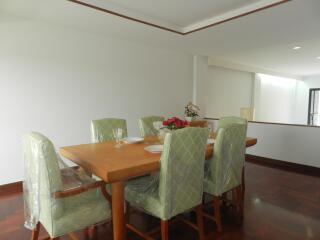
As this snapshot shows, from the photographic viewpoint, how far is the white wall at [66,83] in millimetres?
2920

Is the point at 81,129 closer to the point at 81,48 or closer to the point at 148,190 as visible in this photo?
the point at 81,48

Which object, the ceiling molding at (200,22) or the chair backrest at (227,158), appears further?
the ceiling molding at (200,22)

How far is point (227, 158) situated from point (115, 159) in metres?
1.08

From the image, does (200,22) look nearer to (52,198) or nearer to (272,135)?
(272,135)

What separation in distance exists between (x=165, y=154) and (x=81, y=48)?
264 centimetres

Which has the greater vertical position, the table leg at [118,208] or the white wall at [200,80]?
the white wall at [200,80]

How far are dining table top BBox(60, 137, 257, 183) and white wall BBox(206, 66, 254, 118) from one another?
3.81 m

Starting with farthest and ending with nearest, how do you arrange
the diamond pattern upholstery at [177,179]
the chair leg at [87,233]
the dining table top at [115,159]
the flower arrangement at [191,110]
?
the flower arrangement at [191,110] → the chair leg at [87,233] → the diamond pattern upholstery at [177,179] → the dining table top at [115,159]

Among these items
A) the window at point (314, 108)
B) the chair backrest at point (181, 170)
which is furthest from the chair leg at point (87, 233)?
the window at point (314, 108)

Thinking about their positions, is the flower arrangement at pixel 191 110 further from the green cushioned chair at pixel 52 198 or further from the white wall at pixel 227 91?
the green cushioned chair at pixel 52 198

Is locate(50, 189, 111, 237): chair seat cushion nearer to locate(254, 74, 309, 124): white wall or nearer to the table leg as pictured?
the table leg

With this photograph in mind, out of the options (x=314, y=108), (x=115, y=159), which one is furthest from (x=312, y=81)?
(x=115, y=159)

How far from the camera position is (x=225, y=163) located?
7.01 feet

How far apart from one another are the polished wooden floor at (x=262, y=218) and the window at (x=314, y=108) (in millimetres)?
6026
